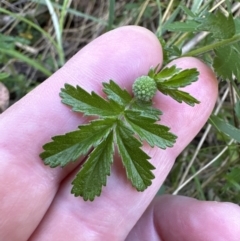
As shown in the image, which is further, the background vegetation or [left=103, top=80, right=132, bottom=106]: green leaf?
the background vegetation

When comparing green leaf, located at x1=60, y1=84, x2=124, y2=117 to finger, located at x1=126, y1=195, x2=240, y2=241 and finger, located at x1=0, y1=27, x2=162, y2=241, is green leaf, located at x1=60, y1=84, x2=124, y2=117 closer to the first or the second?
finger, located at x1=0, y1=27, x2=162, y2=241

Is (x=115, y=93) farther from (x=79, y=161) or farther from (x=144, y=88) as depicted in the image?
(x=79, y=161)

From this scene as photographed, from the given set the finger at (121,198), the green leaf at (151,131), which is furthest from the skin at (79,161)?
the green leaf at (151,131)

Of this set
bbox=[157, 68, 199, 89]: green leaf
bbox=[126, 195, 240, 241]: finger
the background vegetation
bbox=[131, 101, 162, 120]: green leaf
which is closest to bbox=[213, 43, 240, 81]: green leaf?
the background vegetation

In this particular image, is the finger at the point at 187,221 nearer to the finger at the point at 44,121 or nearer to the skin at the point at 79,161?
the skin at the point at 79,161

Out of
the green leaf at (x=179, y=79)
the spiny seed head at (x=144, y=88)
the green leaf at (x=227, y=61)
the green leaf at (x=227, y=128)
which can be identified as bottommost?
the green leaf at (x=227, y=128)

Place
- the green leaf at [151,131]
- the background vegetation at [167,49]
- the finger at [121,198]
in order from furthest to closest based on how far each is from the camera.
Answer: the background vegetation at [167,49] < the finger at [121,198] < the green leaf at [151,131]

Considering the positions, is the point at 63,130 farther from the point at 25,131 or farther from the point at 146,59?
the point at 146,59
